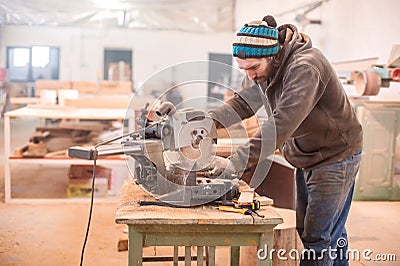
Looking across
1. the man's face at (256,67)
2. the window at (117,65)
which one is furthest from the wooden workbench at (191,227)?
the window at (117,65)

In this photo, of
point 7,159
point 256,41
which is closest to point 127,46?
point 7,159

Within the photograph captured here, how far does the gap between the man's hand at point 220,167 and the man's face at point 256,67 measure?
33 centimetres

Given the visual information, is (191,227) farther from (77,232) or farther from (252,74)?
(77,232)

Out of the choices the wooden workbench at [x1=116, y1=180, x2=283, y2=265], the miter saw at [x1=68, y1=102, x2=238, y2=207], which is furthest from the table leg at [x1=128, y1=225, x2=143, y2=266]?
the miter saw at [x1=68, y1=102, x2=238, y2=207]

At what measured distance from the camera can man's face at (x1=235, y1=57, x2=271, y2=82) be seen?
1.55m

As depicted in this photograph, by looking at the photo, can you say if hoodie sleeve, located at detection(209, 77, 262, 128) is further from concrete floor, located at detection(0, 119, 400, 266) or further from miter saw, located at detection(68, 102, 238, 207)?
concrete floor, located at detection(0, 119, 400, 266)

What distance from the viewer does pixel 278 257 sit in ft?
6.53

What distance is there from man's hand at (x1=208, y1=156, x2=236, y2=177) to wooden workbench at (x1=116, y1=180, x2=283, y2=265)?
0.42 ft

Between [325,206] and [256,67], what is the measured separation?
0.55 m

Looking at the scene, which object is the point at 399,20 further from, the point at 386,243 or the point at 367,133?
the point at 386,243

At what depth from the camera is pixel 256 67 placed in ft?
5.19

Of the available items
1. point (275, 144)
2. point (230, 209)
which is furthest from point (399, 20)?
point (230, 209)

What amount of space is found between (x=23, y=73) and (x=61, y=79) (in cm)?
62

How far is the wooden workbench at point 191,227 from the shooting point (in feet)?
4.24
